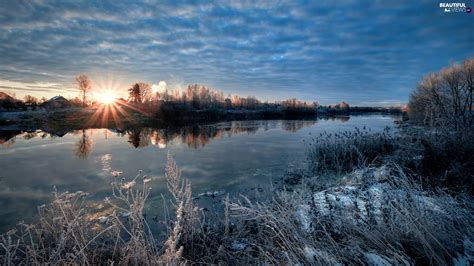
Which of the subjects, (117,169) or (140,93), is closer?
(117,169)

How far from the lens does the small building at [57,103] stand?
6278 centimetres

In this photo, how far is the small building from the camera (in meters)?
62.8

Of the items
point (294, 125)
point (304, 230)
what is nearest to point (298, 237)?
point (304, 230)

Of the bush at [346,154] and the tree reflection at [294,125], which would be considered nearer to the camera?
the bush at [346,154]

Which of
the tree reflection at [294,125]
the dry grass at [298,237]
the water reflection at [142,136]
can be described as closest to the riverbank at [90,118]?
the water reflection at [142,136]

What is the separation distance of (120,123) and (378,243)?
48631 mm

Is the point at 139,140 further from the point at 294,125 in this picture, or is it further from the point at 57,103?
the point at 57,103

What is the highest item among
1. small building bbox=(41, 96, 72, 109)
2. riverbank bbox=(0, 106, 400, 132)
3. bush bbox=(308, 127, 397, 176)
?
small building bbox=(41, 96, 72, 109)

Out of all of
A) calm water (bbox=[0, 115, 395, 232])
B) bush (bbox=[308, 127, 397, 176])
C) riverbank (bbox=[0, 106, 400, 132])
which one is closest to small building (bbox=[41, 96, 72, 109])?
riverbank (bbox=[0, 106, 400, 132])

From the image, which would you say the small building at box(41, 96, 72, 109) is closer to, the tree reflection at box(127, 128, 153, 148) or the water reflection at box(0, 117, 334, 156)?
the water reflection at box(0, 117, 334, 156)

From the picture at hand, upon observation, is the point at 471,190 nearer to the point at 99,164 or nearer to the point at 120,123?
the point at 99,164

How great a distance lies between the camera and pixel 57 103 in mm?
65625

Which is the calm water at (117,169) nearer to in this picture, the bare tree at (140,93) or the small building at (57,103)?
the small building at (57,103)

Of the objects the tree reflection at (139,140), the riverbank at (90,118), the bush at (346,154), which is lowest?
the tree reflection at (139,140)
